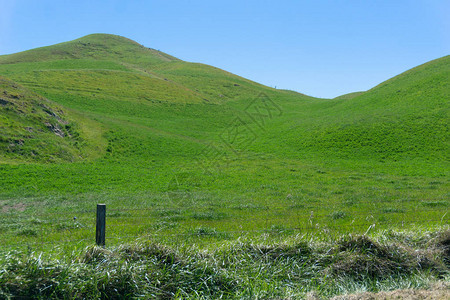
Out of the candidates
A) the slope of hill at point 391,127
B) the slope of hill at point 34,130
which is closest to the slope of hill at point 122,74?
the slope of hill at point 34,130

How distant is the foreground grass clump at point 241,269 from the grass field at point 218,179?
0.11 feet

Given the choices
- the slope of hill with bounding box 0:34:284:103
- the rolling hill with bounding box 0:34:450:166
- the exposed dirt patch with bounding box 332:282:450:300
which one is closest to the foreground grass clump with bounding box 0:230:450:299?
the exposed dirt patch with bounding box 332:282:450:300

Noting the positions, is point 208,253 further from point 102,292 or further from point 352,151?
point 352,151

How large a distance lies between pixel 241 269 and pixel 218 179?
1827 cm

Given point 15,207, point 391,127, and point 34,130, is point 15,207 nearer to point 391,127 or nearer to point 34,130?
point 34,130

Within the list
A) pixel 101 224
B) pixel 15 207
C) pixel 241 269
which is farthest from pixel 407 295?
pixel 15 207

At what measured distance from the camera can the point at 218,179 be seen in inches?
949

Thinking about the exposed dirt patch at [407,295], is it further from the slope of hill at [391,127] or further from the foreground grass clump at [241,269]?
the slope of hill at [391,127]

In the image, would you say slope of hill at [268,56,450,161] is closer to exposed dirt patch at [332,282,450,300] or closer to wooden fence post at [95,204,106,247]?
exposed dirt patch at [332,282,450,300]

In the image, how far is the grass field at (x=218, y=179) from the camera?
600 centimetres

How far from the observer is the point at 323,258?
249 inches

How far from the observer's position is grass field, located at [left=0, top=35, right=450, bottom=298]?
5996 mm

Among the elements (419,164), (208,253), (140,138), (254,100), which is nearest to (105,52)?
(254,100)

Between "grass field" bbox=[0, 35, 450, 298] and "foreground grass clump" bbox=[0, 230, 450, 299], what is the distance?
3 centimetres
